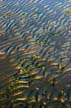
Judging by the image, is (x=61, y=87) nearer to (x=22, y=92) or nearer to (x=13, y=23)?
(x=22, y=92)

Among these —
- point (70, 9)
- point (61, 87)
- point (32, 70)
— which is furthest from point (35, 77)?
point (70, 9)

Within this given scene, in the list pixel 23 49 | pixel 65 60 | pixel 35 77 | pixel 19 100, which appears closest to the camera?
pixel 19 100

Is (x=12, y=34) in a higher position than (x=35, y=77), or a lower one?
higher

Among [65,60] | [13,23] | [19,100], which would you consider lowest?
[19,100]

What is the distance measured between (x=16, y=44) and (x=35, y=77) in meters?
4.29

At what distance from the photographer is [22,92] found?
1157cm

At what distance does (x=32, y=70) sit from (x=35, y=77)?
0.68 m

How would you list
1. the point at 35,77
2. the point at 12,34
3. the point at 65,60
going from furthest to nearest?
the point at 12,34
the point at 65,60
the point at 35,77

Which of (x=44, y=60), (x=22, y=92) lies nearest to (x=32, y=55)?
(x=44, y=60)

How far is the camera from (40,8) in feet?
73.9

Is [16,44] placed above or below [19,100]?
above

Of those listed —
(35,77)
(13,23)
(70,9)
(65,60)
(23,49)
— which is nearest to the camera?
(35,77)

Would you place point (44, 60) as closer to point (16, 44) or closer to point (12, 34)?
point (16, 44)

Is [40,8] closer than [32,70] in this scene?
No
